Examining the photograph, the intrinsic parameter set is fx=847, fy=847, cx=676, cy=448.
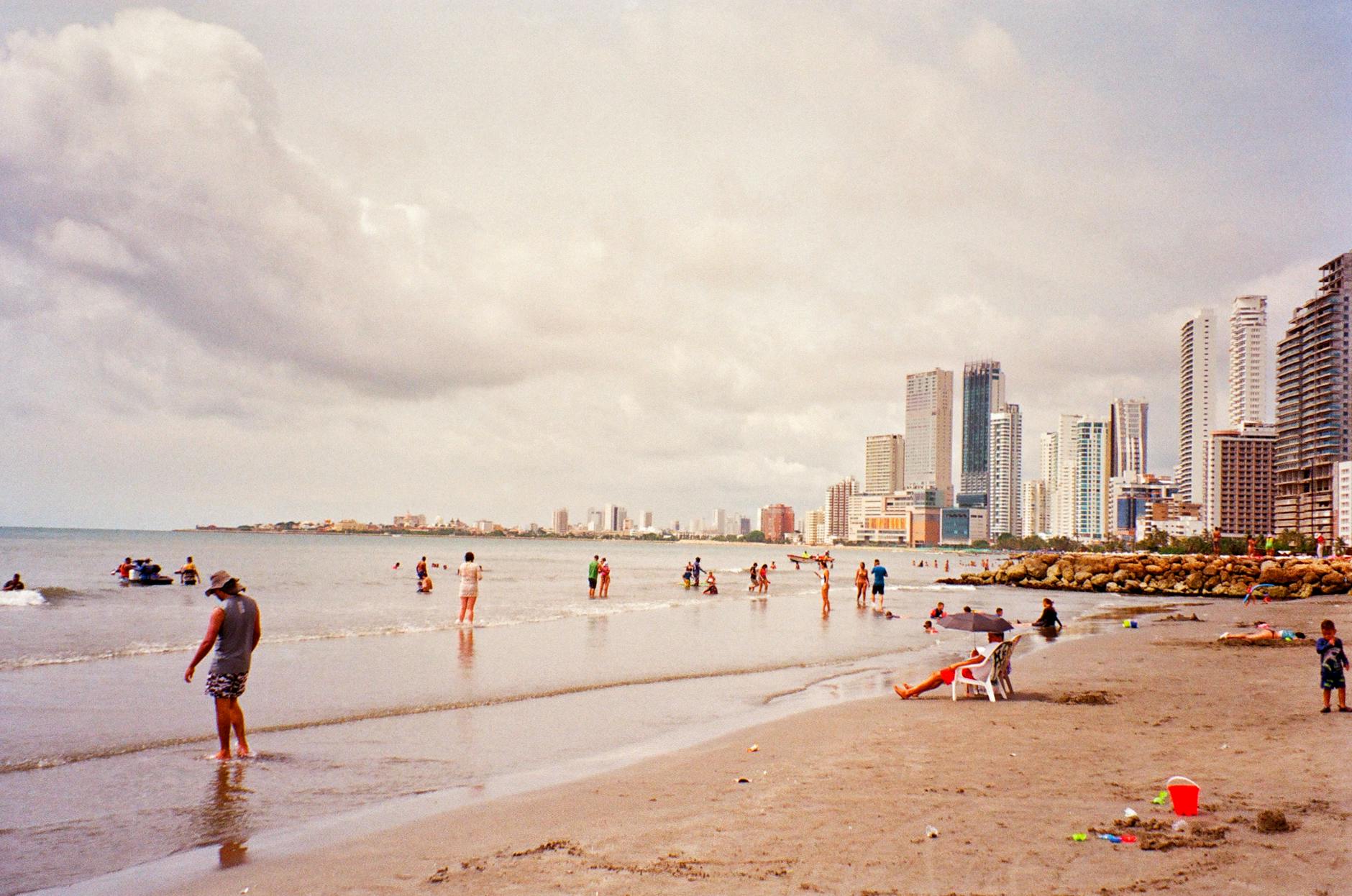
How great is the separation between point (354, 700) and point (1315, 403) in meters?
164

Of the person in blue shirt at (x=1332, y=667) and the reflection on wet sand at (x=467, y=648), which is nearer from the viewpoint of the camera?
the person in blue shirt at (x=1332, y=667)

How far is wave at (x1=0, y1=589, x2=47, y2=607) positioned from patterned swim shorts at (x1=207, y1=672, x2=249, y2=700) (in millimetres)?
29887

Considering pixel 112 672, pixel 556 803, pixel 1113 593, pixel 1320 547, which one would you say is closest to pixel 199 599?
pixel 112 672

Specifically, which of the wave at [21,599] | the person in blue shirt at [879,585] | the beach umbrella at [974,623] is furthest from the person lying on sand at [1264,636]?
the wave at [21,599]

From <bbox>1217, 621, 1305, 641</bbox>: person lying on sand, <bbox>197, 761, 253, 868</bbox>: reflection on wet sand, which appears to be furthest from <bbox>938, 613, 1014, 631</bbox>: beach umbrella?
<bbox>197, 761, 253, 868</bbox>: reflection on wet sand

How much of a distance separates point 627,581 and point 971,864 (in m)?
50.0

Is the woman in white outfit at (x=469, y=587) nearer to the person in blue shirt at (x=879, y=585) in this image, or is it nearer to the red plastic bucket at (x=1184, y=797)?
the person in blue shirt at (x=879, y=585)

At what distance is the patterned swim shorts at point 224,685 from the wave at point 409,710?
1.69 m

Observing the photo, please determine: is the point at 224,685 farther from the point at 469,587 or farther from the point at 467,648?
the point at 469,587

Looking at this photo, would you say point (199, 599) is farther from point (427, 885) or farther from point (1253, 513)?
point (1253, 513)

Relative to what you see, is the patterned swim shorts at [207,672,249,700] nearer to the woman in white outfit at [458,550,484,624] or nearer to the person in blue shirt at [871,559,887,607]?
the woman in white outfit at [458,550,484,624]

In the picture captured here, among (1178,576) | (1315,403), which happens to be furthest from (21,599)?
(1315,403)

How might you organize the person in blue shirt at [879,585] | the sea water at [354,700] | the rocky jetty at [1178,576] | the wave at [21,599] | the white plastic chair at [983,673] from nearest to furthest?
the sea water at [354,700]
the white plastic chair at [983,673]
the wave at [21,599]
the person in blue shirt at [879,585]
the rocky jetty at [1178,576]

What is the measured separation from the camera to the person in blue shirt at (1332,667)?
36.6 ft
